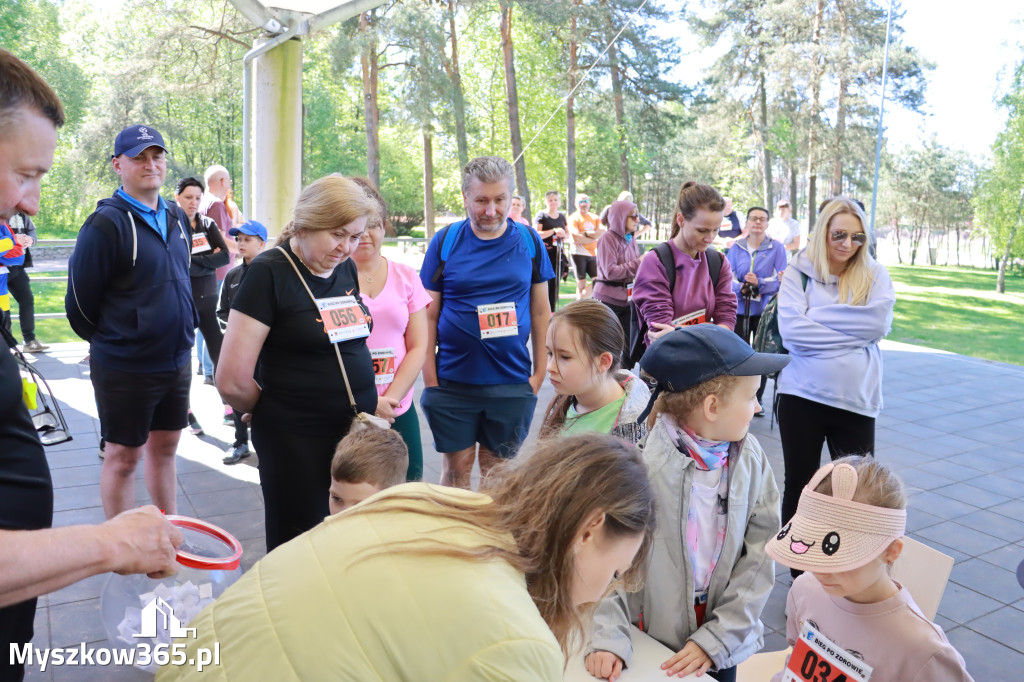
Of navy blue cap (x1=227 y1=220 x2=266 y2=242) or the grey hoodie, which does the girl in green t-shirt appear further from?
navy blue cap (x1=227 y1=220 x2=266 y2=242)

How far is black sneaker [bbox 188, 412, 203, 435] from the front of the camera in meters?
5.87

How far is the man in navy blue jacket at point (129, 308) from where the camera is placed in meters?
3.32

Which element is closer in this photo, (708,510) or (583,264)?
(708,510)

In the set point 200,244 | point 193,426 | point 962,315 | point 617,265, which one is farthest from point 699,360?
point 962,315

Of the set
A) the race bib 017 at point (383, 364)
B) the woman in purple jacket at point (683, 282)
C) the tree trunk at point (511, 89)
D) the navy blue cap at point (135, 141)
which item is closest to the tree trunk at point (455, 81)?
the tree trunk at point (511, 89)

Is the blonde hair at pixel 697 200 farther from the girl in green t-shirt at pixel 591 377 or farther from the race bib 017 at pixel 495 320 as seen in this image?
the girl in green t-shirt at pixel 591 377

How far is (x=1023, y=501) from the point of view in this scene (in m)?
5.00

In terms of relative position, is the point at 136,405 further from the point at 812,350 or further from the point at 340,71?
the point at 340,71

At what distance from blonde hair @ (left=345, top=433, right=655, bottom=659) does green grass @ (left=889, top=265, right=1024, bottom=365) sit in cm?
1210

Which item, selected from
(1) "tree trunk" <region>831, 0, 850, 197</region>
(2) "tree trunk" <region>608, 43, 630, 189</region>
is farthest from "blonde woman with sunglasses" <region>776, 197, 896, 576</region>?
(1) "tree trunk" <region>831, 0, 850, 197</region>

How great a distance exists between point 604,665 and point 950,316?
58.9 ft

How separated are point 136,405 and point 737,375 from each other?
264 centimetres

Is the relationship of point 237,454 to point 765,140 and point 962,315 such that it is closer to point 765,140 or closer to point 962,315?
point 962,315

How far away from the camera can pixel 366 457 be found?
8.62 feet
